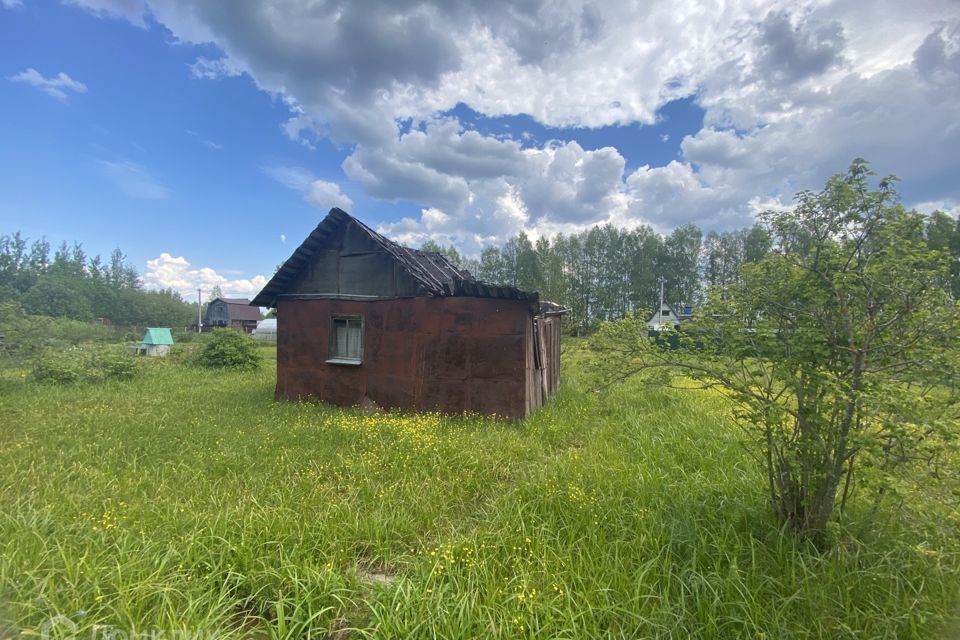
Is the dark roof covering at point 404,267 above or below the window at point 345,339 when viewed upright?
above

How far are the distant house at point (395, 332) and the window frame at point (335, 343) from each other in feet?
0.09

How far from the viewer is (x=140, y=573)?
292 cm

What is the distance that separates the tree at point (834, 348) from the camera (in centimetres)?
271

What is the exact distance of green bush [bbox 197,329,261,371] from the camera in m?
16.9

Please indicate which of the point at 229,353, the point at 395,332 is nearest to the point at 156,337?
the point at 229,353

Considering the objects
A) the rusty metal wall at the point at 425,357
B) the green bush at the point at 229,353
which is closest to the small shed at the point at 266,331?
the green bush at the point at 229,353

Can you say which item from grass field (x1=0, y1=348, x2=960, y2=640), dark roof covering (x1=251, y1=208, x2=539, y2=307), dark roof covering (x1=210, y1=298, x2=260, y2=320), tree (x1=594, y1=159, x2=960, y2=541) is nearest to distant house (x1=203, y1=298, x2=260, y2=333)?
dark roof covering (x1=210, y1=298, x2=260, y2=320)

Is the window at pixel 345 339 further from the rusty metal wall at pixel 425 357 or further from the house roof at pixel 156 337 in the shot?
the house roof at pixel 156 337

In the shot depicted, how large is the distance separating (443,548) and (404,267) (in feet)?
21.5

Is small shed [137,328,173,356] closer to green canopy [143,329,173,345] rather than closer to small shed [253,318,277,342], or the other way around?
green canopy [143,329,173,345]

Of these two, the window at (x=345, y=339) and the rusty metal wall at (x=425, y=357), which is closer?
the rusty metal wall at (x=425, y=357)

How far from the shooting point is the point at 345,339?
9.98 meters

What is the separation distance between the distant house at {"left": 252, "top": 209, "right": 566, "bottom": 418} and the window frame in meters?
0.03

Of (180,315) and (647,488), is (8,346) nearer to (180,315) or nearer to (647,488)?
(647,488)
